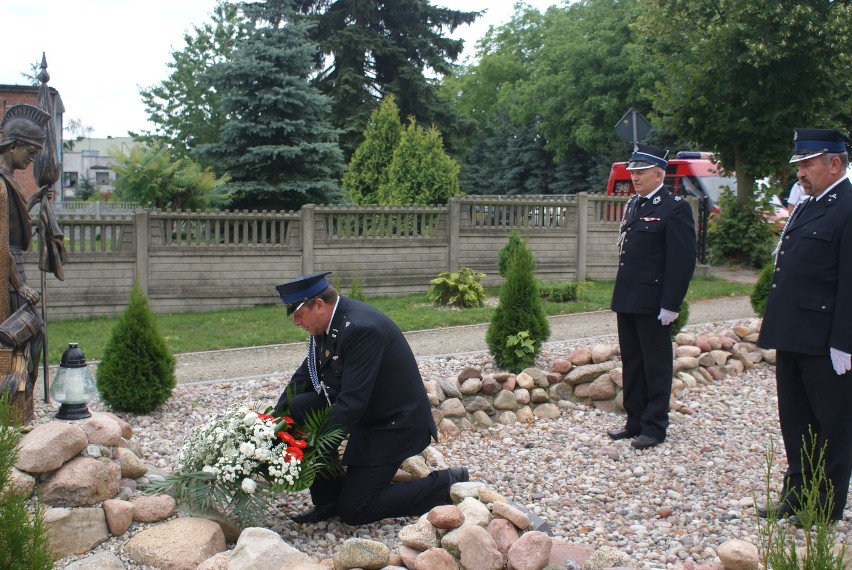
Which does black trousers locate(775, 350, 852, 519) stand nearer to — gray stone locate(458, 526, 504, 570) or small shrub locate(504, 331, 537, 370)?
gray stone locate(458, 526, 504, 570)

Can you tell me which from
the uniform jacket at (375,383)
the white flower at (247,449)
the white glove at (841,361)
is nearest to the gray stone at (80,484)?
the white flower at (247,449)

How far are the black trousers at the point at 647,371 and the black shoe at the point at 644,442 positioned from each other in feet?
0.12

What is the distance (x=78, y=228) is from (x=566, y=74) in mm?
29793

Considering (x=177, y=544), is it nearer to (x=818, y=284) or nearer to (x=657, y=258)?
(x=818, y=284)

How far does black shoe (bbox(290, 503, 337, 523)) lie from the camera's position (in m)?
5.13

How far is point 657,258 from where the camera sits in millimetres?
6613

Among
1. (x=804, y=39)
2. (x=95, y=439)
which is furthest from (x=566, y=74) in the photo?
(x=95, y=439)

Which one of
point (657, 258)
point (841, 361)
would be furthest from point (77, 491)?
point (657, 258)

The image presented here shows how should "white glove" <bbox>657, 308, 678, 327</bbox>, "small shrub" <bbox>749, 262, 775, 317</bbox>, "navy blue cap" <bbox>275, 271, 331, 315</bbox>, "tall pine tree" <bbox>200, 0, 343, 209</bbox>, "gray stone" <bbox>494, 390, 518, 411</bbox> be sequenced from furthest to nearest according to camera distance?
"tall pine tree" <bbox>200, 0, 343, 209</bbox> → "small shrub" <bbox>749, 262, 775, 317</bbox> → "gray stone" <bbox>494, 390, 518, 411</bbox> → "white glove" <bbox>657, 308, 678, 327</bbox> → "navy blue cap" <bbox>275, 271, 331, 315</bbox>

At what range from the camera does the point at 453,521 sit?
4.27 meters

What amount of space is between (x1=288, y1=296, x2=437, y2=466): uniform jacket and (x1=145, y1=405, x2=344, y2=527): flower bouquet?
19 centimetres

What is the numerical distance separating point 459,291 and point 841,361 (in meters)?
8.99

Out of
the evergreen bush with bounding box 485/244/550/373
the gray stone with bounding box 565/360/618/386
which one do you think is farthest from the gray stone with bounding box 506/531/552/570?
the evergreen bush with bounding box 485/244/550/373

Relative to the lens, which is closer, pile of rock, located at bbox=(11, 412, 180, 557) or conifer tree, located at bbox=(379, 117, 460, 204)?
→ pile of rock, located at bbox=(11, 412, 180, 557)
